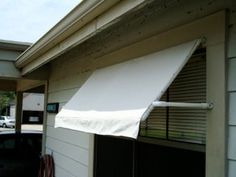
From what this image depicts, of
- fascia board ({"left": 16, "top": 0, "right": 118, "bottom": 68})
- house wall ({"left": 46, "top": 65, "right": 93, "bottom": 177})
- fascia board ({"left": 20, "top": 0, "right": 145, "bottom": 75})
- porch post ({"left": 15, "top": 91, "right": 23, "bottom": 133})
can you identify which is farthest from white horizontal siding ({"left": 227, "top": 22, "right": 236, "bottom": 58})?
porch post ({"left": 15, "top": 91, "right": 23, "bottom": 133})

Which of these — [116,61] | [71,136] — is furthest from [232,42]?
[71,136]

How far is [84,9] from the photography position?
4402 millimetres

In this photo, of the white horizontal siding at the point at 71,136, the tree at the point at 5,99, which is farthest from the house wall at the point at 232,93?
the tree at the point at 5,99

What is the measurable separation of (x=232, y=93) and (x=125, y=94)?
115cm

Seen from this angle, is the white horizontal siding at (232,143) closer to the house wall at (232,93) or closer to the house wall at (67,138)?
the house wall at (232,93)

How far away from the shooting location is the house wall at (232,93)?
3266 millimetres

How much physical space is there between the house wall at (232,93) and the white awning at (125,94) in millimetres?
374

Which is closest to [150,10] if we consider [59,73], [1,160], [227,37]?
[227,37]

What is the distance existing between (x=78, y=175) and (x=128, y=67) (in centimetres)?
263

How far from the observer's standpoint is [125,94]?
13.4ft

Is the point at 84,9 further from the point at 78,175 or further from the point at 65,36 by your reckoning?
the point at 78,175

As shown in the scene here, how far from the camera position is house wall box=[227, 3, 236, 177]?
3.27 meters

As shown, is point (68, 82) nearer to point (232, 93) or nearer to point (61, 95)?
point (61, 95)

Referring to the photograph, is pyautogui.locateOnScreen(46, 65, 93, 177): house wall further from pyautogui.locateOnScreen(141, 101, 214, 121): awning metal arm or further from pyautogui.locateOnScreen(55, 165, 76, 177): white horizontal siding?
pyautogui.locateOnScreen(141, 101, 214, 121): awning metal arm
